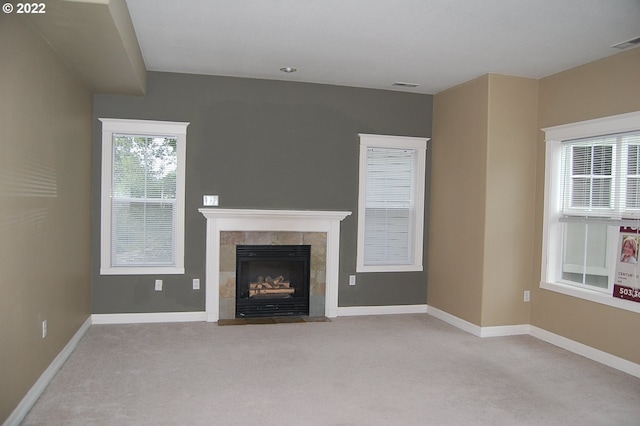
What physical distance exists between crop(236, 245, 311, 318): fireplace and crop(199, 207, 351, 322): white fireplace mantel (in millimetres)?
234

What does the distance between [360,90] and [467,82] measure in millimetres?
1246

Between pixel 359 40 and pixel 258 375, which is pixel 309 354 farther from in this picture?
pixel 359 40

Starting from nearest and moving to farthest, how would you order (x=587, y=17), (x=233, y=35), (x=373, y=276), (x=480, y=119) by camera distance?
(x=587, y=17)
(x=233, y=35)
(x=480, y=119)
(x=373, y=276)

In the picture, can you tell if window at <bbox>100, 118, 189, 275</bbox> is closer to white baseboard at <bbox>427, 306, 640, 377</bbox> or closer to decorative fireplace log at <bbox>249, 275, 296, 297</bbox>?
decorative fireplace log at <bbox>249, 275, 296, 297</bbox>

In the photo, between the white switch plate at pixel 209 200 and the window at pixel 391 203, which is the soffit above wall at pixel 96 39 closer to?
the white switch plate at pixel 209 200

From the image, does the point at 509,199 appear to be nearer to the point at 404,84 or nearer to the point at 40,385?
the point at 404,84

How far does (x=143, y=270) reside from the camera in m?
5.24

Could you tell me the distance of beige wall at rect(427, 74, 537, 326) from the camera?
16.4 ft

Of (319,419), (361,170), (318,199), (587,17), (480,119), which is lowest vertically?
(319,419)

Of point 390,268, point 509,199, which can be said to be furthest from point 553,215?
point 390,268

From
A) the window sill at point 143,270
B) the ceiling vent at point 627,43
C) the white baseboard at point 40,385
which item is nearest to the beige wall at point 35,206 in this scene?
the white baseboard at point 40,385

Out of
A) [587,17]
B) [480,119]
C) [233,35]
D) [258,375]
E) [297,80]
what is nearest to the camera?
[587,17]

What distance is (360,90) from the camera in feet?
19.1

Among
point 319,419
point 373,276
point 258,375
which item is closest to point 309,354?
point 258,375
